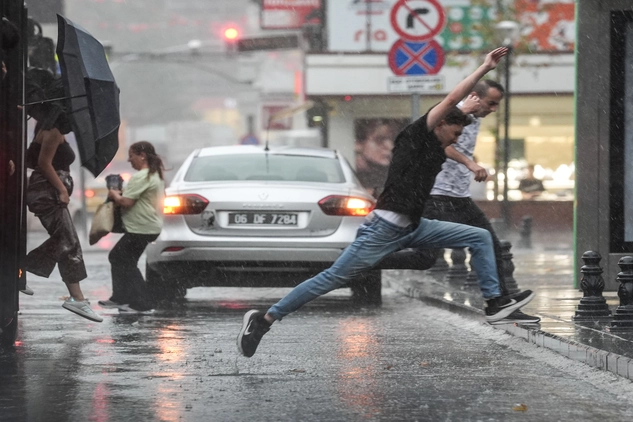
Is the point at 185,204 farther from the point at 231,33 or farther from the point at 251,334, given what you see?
the point at 231,33

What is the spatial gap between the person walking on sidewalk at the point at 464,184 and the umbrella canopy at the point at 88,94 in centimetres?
235

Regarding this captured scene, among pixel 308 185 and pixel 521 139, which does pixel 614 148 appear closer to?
pixel 308 185

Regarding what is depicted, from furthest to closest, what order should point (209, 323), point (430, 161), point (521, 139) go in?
point (521, 139) < point (209, 323) < point (430, 161)

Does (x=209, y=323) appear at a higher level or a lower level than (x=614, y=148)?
lower

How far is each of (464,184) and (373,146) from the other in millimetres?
24546

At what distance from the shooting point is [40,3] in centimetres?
3114

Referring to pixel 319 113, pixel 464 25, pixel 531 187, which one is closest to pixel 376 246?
pixel 531 187

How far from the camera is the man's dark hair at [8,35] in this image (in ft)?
24.2

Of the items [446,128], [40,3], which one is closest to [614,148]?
[446,128]

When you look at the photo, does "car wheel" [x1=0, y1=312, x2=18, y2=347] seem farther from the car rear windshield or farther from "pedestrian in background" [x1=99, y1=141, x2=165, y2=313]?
the car rear windshield

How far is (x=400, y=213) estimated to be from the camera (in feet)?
24.8

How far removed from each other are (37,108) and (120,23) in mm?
167549

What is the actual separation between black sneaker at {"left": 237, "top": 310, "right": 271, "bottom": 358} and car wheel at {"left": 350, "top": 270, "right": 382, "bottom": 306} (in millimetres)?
4372

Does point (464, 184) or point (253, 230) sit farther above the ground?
point (464, 184)
